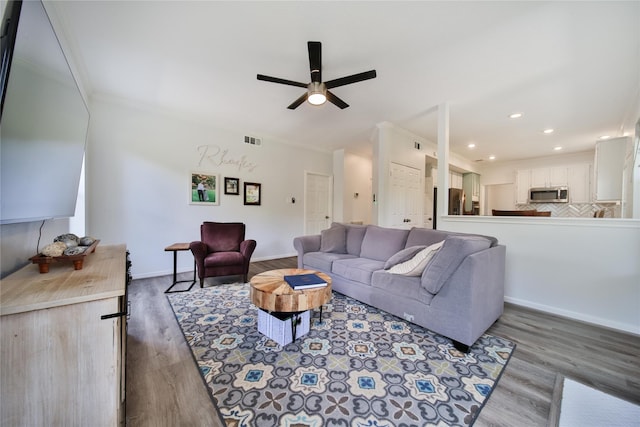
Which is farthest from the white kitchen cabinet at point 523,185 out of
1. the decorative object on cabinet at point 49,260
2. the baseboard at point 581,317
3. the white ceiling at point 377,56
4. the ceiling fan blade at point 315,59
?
the decorative object on cabinet at point 49,260

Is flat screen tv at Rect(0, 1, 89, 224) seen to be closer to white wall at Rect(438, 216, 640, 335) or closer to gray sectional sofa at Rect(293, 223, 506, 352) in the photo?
gray sectional sofa at Rect(293, 223, 506, 352)

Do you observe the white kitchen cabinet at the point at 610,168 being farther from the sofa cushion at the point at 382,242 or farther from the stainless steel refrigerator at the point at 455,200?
the sofa cushion at the point at 382,242

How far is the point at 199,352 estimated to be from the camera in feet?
5.86

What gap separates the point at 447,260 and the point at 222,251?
3066 millimetres

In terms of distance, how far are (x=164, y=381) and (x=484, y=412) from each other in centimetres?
190

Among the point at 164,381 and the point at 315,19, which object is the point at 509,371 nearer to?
the point at 164,381

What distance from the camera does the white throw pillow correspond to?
210 cm

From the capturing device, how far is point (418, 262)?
214 cm

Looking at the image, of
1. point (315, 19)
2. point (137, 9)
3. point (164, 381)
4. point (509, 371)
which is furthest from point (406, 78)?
point (164, 381)

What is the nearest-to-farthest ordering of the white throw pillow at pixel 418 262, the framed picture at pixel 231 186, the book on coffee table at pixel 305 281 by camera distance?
the book on coffee table at pixel 305 281
the white throw pillow at pixel 418 262
the framed picture at pixel 231 186

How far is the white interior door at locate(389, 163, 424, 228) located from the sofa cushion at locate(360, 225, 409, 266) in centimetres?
148

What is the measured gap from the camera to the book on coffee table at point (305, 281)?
6.21 ft

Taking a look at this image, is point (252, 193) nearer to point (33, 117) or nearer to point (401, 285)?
point (401, 285)

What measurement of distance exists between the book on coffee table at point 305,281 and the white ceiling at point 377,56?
7.21 feet
